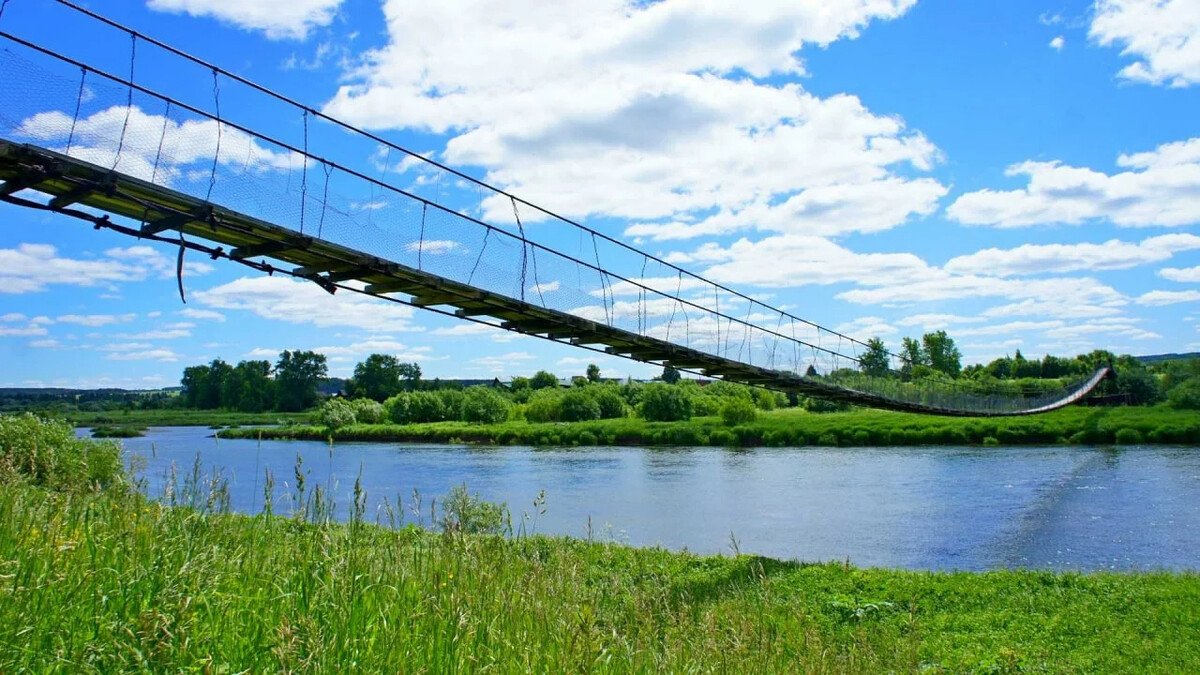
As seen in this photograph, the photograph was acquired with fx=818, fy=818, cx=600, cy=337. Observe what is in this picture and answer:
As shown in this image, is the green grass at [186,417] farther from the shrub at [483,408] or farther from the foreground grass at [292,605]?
the foreground grass at [292,605]

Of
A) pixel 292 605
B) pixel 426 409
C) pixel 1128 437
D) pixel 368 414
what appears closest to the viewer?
pixel 292 605

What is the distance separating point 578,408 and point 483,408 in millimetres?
10737

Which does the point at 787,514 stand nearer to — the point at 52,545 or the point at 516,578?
the point at 516,578

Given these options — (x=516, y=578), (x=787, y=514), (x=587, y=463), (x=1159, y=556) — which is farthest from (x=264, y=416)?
(x=516, y=578)

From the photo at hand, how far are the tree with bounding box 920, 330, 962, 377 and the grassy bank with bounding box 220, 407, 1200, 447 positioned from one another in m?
52.4

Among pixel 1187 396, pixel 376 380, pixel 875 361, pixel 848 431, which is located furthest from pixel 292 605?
pixel 376 380

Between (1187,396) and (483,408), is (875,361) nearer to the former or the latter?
(1187,396)

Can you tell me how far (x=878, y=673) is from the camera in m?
5.82

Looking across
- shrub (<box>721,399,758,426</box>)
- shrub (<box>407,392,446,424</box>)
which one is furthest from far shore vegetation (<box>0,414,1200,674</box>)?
shrub (<box>407,392,446,424</box>)

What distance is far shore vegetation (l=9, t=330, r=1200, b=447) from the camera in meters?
54.4

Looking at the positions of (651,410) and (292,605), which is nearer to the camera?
(292,605)

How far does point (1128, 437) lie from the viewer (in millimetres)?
51406

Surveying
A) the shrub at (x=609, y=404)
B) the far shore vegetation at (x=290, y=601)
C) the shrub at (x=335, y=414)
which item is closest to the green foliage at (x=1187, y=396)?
the shrub at (x=609, y=404)

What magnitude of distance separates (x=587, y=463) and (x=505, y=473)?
6960 mm
